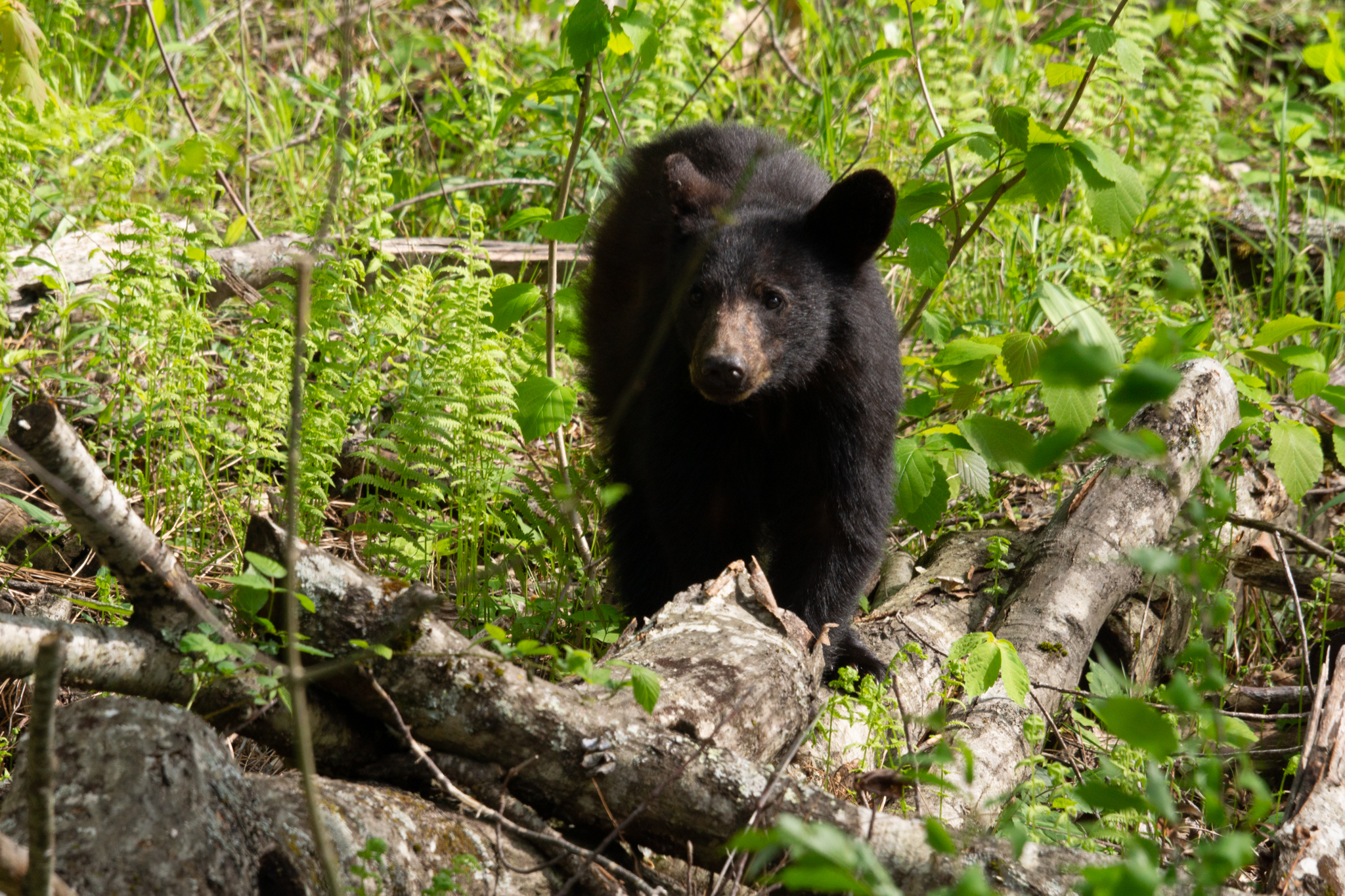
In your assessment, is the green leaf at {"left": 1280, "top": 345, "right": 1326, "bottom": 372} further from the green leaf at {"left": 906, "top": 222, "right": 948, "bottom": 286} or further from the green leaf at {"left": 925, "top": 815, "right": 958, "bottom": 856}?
the green leaf at {"left": 925, "top": 815, "right": 958, "bottom": 856}

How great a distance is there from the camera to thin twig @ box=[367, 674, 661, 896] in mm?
1971

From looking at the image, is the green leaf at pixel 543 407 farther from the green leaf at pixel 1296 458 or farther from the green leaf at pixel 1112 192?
the green leaf at pixel 1296 458

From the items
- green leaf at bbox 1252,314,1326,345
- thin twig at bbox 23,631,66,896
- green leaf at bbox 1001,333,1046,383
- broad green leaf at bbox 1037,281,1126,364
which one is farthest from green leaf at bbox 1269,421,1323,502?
thin twig at bbox 23,631,66,896

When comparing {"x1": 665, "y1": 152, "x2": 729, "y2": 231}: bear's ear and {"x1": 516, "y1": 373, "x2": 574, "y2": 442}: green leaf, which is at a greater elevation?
{"x1": 665, "y1": 152, "x2": 729, "y2": 231}: bear's ear

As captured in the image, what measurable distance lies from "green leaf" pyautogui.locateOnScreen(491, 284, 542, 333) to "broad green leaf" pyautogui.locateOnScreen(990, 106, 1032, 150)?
1.73m

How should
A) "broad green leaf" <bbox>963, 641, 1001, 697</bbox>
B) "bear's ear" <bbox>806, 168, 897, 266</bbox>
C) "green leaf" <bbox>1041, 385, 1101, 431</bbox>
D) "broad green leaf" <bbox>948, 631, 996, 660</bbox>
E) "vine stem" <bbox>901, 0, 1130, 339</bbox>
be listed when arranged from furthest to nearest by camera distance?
1. "vine stem" <bbox>901, 0, 1130, 339</bbox>
2. "bear's ear" <bbox>806, 168, 897, 266</bbox>
3. "green leaf" <bbox>1041, 385, 1101, 431</bbox>
4. "broad green leaf" <bbox>948, 631, 996, 660</bbox>
5. "broad green leaf" <bbox>963, 641, 1001, 697</bbox>

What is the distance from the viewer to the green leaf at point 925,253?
3820 mm

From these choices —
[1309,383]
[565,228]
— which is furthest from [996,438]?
[565,228]

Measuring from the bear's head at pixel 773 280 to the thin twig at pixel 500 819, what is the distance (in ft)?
5.89

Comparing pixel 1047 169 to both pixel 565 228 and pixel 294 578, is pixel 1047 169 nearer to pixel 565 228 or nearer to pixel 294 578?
pixel 565 228

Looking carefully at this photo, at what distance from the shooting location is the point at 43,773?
1.27m

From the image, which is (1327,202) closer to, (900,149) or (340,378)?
(900,149)

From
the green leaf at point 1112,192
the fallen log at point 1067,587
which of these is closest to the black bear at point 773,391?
the fallen log at point 1067,587

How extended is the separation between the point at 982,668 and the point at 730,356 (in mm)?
1311
